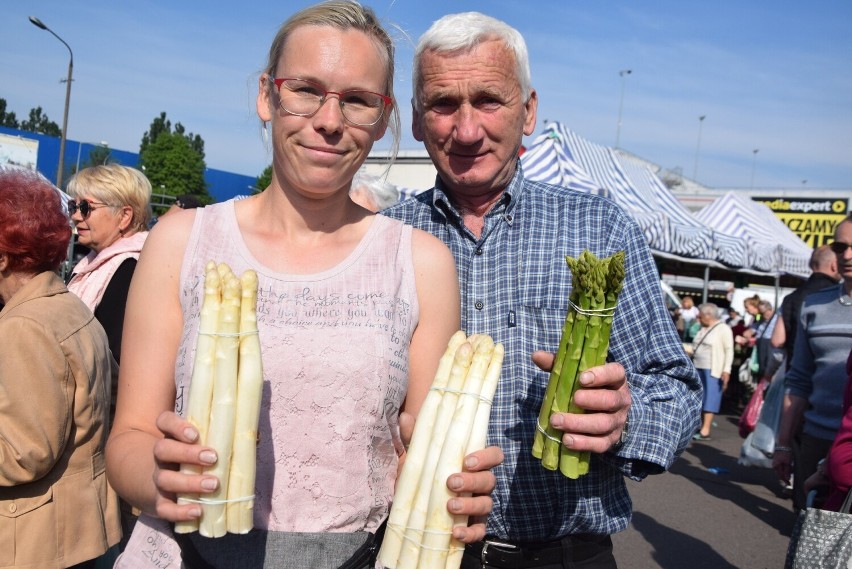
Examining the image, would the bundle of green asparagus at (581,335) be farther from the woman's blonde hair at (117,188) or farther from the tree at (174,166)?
the tree at (174,166)

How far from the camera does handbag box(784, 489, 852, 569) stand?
2.74 m

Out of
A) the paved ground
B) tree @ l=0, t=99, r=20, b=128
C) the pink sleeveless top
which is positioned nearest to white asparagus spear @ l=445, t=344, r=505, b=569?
the pink sleeveless top

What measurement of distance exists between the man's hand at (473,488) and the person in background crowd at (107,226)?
3.20 m

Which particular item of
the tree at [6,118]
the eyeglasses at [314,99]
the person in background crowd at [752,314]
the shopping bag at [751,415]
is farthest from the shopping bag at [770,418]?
the tree at [6,118]

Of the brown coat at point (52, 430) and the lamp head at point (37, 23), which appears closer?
the brown coat at point (52, 430)

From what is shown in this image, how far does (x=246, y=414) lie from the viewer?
146 centimetres

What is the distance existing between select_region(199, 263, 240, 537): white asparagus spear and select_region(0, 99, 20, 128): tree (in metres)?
100

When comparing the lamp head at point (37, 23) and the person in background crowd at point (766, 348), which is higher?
the lamp head at point (37, 23)

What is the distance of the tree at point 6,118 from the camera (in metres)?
87.1

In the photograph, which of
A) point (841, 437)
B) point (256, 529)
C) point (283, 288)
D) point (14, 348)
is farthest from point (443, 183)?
point (841, 437)

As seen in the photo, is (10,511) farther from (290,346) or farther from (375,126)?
(375,126)

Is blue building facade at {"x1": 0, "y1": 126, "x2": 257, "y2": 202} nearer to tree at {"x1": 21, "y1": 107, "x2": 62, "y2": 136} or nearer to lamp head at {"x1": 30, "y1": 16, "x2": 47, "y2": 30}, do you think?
lamp head at {"x1": 30, "y1": 16, "x2": 47, "y2": 30}

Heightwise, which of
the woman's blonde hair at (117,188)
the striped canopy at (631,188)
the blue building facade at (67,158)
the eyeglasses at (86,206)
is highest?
the blue building facade at (67,158)

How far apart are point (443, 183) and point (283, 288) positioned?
102cm
